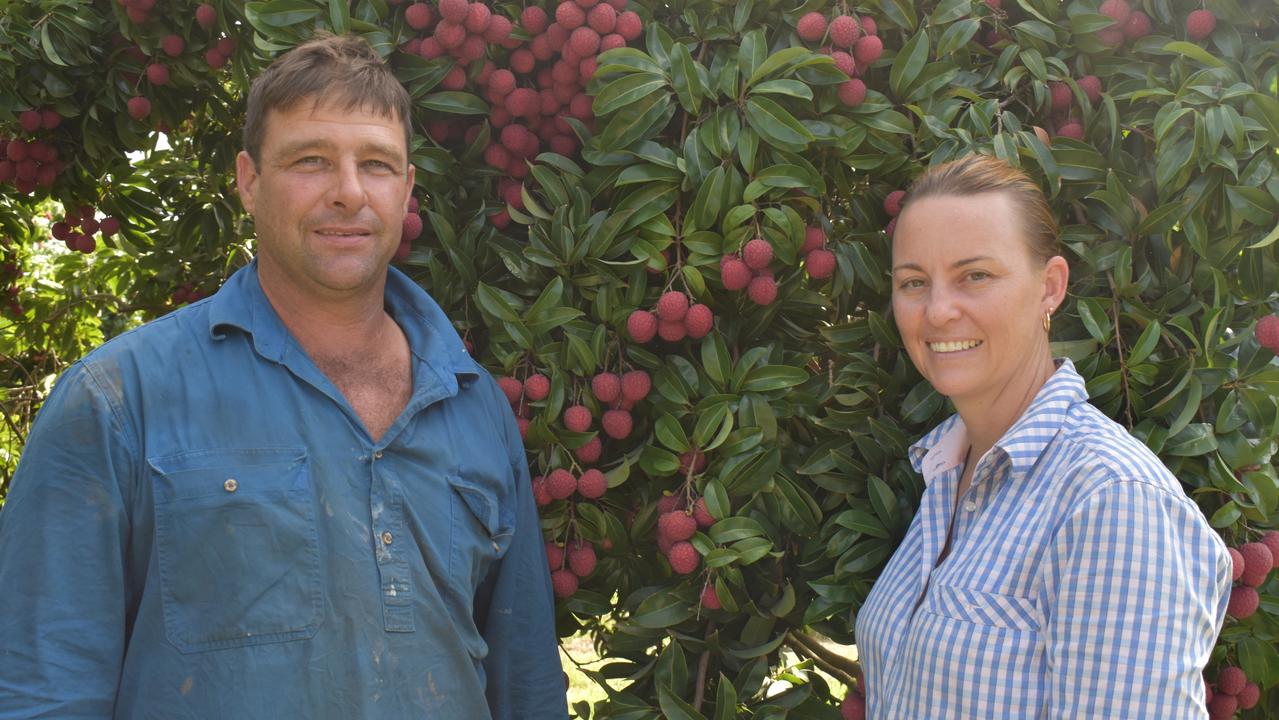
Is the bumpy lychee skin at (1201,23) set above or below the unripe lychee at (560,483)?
above

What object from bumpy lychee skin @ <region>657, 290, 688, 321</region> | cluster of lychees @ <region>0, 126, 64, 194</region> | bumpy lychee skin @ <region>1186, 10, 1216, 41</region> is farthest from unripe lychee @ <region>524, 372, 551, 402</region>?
cluster of lychees @ <region>0, 126, 64, 194</region>

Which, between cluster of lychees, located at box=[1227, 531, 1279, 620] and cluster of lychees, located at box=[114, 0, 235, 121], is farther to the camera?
cluster of lychees, located at box=[114, 0, 235, 121]

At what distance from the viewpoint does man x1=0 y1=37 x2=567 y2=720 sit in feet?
5.03

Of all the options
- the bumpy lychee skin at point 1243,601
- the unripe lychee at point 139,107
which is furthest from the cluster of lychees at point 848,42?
the unripe lychee at point 139,107

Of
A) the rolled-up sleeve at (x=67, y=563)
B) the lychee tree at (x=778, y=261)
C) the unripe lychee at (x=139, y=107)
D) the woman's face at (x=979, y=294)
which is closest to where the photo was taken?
the rolled-up sleeve at (x=67, y=563)

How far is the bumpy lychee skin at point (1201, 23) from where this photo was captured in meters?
1.91

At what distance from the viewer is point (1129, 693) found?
1344 mm

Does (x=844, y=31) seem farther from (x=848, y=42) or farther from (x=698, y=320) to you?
(x=698, y=320)

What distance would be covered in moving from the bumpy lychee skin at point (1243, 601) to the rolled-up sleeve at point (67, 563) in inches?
66.9

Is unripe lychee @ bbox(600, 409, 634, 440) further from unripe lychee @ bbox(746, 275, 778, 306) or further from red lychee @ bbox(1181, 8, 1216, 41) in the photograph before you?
red lychee @ bbox(1181, 8, 1216, 41)

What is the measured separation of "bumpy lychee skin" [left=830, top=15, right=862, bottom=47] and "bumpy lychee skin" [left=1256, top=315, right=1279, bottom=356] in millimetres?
821

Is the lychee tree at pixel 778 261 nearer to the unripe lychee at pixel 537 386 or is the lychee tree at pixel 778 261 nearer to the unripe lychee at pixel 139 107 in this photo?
the unripe lychee at pixel 537 386

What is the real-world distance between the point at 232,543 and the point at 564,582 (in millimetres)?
664

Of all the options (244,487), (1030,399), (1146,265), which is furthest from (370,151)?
(1146,265)
